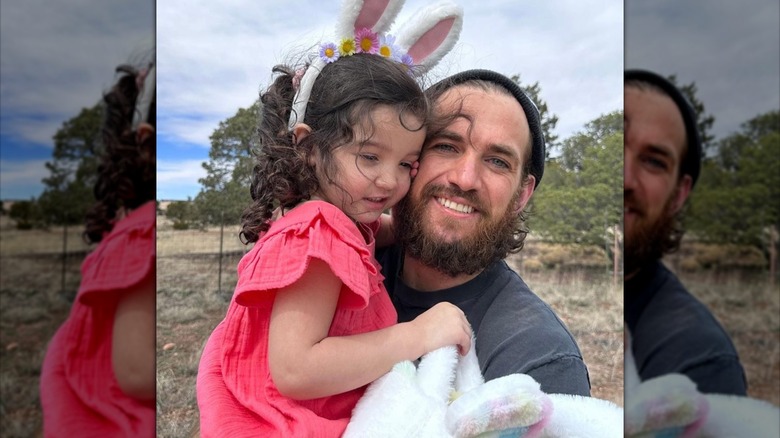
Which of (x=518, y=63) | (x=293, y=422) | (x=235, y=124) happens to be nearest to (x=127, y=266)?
(x=293, y=422)

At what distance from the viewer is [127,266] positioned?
0.93m

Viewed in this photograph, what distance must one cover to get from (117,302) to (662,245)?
2.60 ft

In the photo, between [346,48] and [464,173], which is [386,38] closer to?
[346,48]

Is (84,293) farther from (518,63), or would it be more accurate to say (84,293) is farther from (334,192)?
(518,63)

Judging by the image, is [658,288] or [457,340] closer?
[658,288]

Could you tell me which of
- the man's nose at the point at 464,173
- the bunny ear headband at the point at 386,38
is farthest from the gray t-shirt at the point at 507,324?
the bunny ear headband at the point at 386,38

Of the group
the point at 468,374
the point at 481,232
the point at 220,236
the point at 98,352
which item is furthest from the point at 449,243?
the point at 98,352

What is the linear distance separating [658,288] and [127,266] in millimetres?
778

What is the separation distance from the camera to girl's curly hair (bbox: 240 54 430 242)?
1.32 m

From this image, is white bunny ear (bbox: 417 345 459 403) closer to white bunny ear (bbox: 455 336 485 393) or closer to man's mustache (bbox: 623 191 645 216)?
white bunny ear (bbox: 455 336 485 393)

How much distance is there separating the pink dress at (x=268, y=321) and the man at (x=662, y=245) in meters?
0.47

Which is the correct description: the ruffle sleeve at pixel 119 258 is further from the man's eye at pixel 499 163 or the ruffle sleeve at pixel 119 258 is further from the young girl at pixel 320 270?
the man's eye at pixel 499 163

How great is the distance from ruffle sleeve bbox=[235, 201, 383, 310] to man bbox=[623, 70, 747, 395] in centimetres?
47

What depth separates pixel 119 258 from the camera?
92cm
